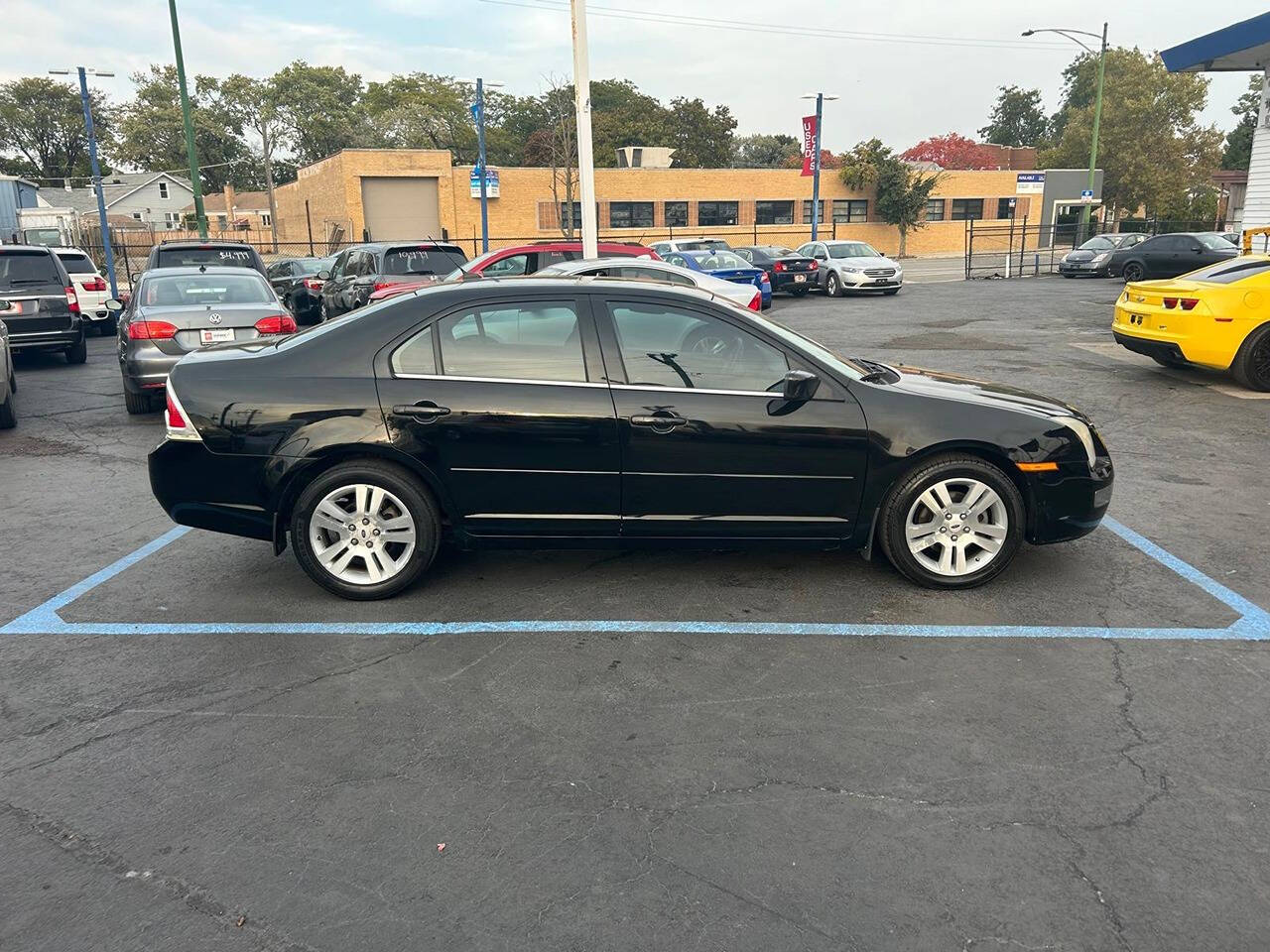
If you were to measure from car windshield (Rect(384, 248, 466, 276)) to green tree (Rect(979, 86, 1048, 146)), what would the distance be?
129774 millimetres

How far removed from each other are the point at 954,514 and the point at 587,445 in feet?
6.36

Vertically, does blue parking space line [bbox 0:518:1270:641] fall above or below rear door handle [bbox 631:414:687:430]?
below

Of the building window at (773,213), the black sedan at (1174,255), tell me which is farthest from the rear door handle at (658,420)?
the building window at (773,213)

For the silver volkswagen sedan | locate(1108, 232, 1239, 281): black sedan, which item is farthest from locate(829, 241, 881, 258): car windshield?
the silver volkswagen sedan

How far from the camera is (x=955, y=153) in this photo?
88562 mm

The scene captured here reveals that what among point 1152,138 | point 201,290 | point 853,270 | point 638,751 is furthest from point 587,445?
point 1152,138

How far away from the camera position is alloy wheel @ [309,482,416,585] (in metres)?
4.87

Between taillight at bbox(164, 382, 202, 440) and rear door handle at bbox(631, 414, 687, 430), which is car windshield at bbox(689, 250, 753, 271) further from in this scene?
taillight at bbox(164, 382, 202, 440)

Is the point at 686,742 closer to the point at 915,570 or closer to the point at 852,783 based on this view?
the point at 852,783

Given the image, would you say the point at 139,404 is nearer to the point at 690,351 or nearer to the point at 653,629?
the point at 690,351

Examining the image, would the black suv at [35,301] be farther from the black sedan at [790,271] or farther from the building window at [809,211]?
the building window at [809,211]

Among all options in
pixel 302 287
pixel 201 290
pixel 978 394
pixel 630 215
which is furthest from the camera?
pixel 630 215

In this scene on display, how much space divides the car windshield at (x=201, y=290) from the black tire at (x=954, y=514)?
7.74 metres

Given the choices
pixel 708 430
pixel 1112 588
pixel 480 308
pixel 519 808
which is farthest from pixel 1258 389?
pixel 519 808
